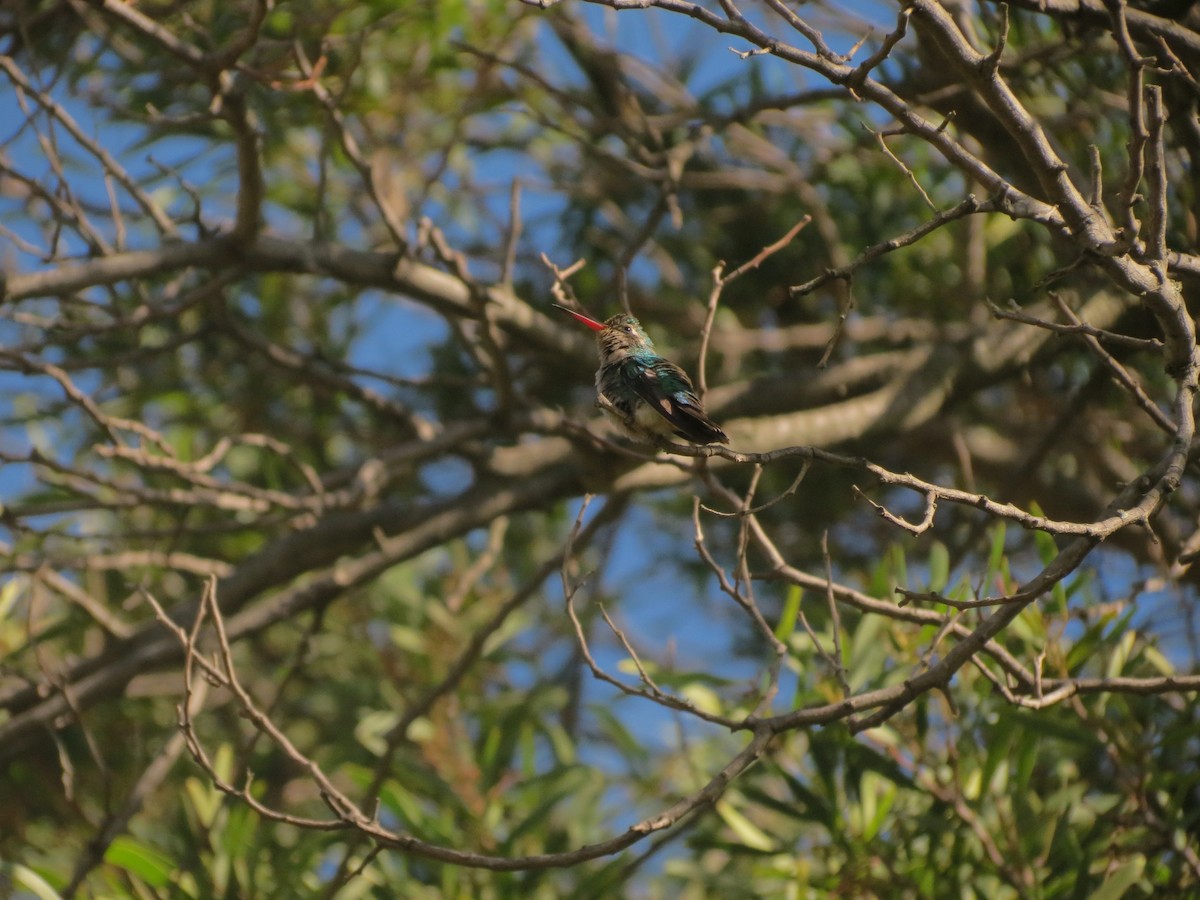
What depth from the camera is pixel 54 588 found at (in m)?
3.33

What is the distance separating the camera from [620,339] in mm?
3361

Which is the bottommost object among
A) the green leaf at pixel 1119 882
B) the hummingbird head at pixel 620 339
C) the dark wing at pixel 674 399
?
the green leaf at pixel 1119 882

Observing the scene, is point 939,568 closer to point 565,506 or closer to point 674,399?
point 674,399

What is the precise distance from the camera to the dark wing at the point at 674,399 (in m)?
2.66

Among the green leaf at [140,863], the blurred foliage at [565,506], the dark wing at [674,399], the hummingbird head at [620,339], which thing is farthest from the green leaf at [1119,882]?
the green leaf at [140,863]

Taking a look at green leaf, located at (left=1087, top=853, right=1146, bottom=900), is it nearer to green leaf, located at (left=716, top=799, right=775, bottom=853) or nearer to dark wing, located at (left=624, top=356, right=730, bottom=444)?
green leaf, located at (left=716, top=799, right=775, bottom=853)

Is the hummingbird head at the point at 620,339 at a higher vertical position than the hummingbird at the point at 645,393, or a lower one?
higher

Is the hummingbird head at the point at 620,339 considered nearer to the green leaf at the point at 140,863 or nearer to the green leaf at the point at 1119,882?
the green leaf at the point at 1119,882

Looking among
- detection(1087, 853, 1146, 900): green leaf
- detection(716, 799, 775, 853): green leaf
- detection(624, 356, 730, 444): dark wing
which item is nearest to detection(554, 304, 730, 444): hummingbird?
detection(624, 356, 730, 444): dark wing

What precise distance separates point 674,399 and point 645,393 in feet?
0.37

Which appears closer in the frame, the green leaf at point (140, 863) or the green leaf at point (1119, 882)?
the green leaf at point (1119, 882)

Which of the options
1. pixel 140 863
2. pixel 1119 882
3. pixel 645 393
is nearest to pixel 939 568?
pixel 1119 882

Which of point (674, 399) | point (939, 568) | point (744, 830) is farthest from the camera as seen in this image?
point (744, 830)

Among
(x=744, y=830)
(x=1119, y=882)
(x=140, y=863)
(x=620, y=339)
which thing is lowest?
(x=140, y=863)
